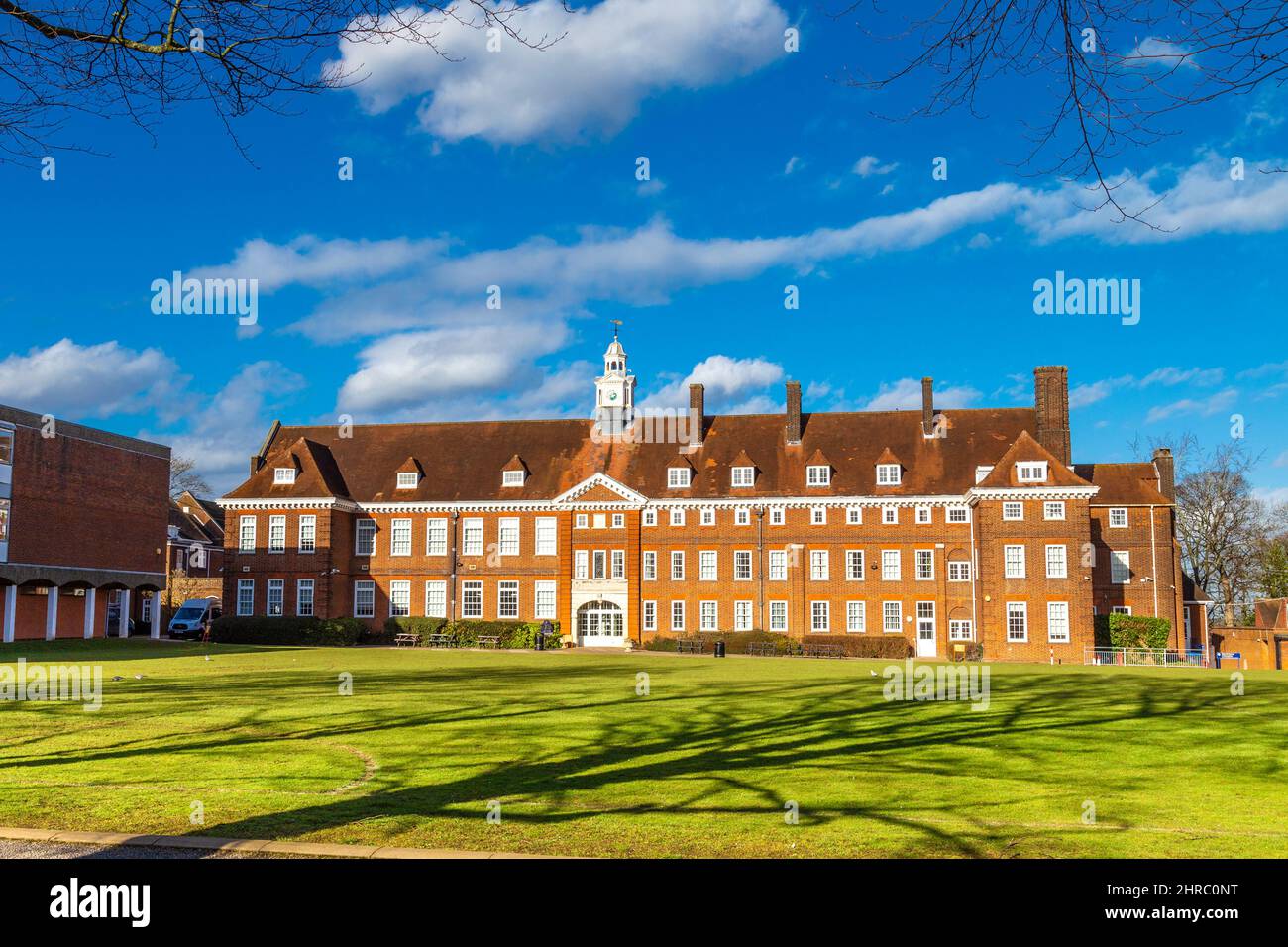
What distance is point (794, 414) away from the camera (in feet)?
199

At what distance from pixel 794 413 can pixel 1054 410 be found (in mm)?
13975

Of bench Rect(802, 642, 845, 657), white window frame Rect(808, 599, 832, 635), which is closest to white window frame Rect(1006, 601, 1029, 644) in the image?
bench Rect(802, 642, 845, 657)

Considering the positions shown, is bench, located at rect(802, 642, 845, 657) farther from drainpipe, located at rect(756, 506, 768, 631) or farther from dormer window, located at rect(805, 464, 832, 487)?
dormer window, located at rect(805, 464, 832, 487)

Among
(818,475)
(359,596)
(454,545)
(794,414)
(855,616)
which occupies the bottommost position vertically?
(855,616)

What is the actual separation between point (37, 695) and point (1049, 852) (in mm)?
18728

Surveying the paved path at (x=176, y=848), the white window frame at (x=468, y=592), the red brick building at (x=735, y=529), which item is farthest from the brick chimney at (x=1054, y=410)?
the paved path at (x=176, y=848)

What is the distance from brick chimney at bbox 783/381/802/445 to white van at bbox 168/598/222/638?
33.6m

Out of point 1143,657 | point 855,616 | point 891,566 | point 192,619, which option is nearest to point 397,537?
point 192,619

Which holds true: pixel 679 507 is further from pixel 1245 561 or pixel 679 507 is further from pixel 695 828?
pixel 695 828

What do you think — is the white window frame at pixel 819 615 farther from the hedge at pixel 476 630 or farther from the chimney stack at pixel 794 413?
the hedge at pixel 476 630

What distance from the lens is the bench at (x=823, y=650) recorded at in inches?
2094

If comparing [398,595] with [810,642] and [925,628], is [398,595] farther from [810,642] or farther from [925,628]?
[925,628]

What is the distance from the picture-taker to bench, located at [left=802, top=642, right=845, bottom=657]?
53.2m

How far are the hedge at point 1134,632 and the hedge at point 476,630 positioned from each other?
2880 centimetres
